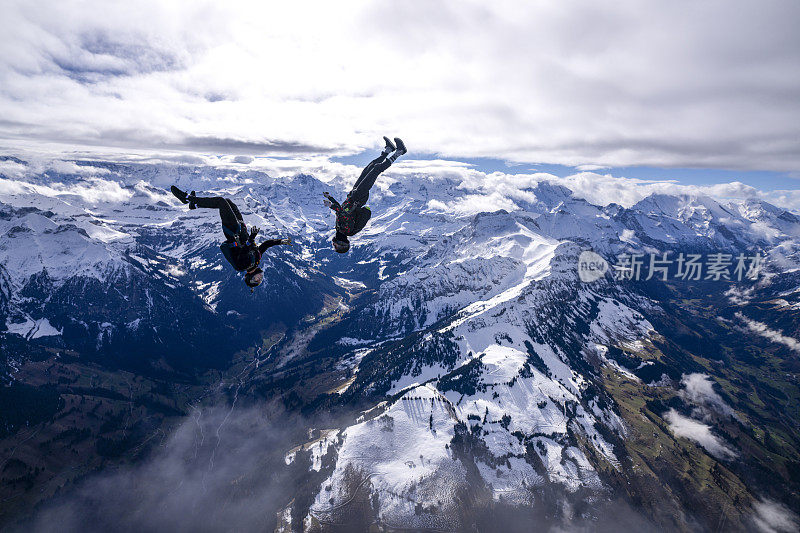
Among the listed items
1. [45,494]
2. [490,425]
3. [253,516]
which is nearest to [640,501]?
[490,425]

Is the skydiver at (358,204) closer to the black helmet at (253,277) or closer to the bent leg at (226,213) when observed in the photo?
the black helmet at (253,277)

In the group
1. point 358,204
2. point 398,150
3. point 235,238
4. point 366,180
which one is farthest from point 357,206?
point 235,238

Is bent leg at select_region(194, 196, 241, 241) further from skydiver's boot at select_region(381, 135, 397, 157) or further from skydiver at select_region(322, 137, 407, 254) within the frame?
skydiver's boot at select_region(381, 135, 397, 157)

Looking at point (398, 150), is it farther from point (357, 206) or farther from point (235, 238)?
point (235, 238)

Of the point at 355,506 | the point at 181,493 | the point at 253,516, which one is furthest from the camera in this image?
the point at 181,493

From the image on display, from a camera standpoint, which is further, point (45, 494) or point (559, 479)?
point (45, 494)

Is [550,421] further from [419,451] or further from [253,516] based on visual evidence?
[253,516]
